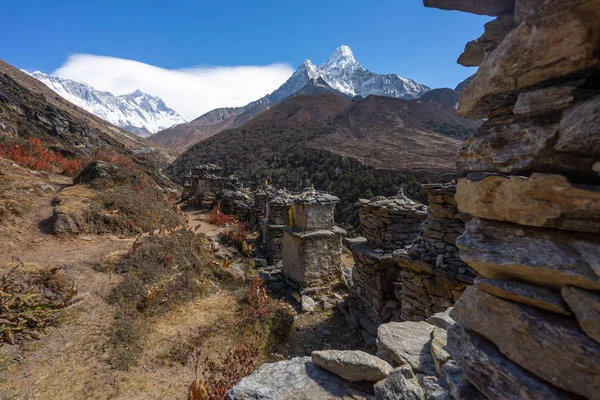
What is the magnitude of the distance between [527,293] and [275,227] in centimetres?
982

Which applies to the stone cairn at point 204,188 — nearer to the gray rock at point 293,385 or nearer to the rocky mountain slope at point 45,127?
the rocky mountain slope at point 45,127

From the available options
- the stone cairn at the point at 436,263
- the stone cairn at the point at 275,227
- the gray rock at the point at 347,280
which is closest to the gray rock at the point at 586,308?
the stone cairn at the point at 436,263

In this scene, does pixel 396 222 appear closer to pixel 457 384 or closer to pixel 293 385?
pixel 293 385

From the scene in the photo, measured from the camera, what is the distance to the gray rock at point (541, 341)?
4.00 feet

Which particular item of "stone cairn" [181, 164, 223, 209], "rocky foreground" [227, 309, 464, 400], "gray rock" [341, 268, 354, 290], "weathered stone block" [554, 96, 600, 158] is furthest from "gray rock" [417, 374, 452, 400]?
"stone cairn" [181, 164, 223, 209]

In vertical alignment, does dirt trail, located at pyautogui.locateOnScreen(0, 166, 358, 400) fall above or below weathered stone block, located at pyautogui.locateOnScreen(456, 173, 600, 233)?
below

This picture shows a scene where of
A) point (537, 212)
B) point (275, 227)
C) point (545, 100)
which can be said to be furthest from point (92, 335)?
point (275, 227)

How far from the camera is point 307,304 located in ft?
24.2

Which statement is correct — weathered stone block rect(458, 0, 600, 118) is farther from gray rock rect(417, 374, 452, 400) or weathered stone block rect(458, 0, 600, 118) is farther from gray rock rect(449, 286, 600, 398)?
gray rock rect(417, 374, 452, 400)

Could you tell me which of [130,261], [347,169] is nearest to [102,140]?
[347,169]

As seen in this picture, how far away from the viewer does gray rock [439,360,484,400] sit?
5.49ft

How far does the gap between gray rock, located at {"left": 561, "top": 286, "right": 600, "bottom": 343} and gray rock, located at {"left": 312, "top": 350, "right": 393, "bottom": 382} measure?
1.48 meters

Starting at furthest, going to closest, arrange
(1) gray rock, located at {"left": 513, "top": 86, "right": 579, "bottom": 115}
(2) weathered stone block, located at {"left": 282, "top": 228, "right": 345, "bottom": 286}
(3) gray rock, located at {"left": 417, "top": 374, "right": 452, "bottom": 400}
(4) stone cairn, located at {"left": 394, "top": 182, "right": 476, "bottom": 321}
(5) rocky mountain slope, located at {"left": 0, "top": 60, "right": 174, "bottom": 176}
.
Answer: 1. (5) rocky mountain slope, located at {"left": 0, "top": 60, "right": 174, "bottom": 176}
2. (2) weathered stone block, located at {"left": 282, "top": 228, "right": 345, "bottom": 286}
3. (4) stone cairn, located at {"left": 394, "top": 182, "right": 476, "bottom": 321}
4. (3) gray rock, located at {"left": 417, "top": 374, "right": 452, "bottom": 400}
5. (1) gray rock, located at {"left": 513, "top": 86, "right": 579, "bottom": 115}

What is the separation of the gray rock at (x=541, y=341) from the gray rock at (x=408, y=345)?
853mm
